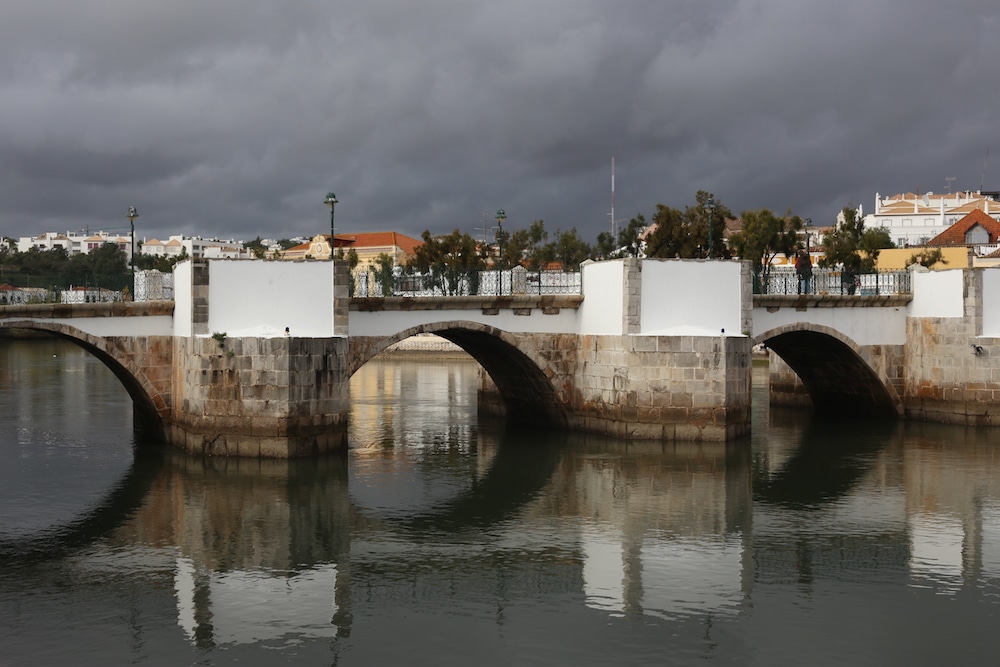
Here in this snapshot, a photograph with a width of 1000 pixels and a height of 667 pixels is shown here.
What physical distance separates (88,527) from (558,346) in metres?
13.2

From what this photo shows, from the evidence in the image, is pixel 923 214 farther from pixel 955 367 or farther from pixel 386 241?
pixel 955 367

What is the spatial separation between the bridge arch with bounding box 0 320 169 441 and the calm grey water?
3.34ft

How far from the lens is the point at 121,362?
2292 centimetres

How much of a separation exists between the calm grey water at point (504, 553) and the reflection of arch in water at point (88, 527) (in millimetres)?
65

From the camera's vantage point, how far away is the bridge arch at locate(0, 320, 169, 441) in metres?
22.2

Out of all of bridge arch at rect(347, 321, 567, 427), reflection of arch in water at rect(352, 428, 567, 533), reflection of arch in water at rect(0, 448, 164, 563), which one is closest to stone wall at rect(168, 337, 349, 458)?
bridge arch at rect(347, 321, 567, 427)

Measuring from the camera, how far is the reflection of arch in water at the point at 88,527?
16.0 metres

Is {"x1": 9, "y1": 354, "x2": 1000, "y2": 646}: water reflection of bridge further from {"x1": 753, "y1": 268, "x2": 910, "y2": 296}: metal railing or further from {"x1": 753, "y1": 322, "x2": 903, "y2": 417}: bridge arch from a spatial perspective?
{"x1": 753, "y1": 268, "x2": 910, "y2": 296}: metal railing

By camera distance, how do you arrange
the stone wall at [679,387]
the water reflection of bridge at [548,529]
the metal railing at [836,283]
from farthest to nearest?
the metal railing at [836,283] < the stone wall at [679,387] < the water reflection of bridge at [548,529]

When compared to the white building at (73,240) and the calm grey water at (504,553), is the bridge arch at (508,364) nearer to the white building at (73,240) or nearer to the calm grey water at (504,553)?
the calm grey water at (504,553)

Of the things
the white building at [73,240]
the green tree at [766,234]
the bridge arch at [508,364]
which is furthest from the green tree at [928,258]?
the white building at [73,240]

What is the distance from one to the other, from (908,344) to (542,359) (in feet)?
38.3

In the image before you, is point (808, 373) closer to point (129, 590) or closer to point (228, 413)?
point (228, 413)

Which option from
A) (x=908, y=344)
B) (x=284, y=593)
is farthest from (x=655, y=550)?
(x=908, y=344)
